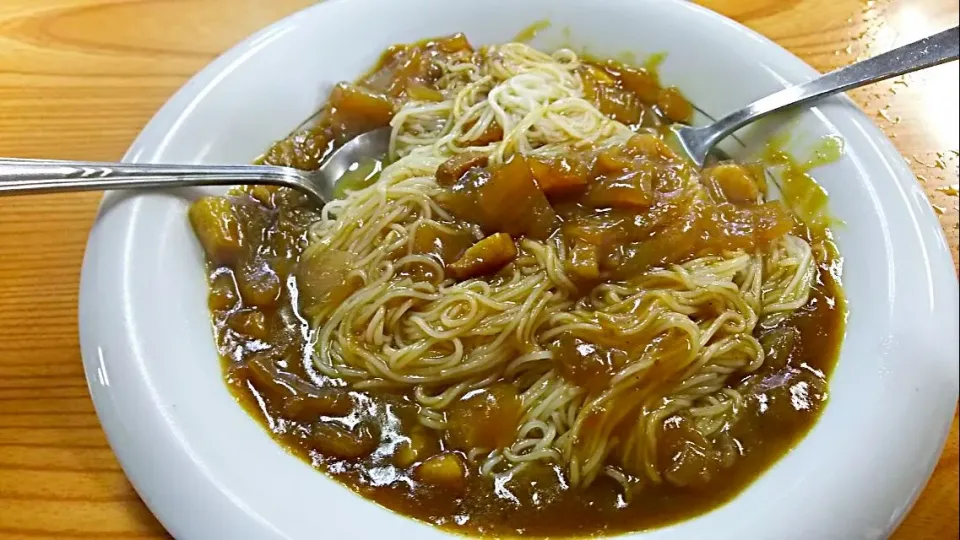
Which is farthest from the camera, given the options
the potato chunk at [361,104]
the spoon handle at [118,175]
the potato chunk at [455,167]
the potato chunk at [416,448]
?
the potato chunk at [361,104]

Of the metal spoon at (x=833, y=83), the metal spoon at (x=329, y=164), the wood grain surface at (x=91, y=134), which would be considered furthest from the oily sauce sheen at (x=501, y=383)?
the wood grain surface at (x=91, y=134)

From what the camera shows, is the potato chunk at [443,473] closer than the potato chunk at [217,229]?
Yes

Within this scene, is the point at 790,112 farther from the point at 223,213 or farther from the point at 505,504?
the point at 223,213

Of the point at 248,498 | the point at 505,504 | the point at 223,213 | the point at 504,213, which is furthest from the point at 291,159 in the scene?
the point at 505,504

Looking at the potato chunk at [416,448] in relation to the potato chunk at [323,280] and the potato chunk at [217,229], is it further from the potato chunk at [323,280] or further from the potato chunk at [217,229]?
the potato chunk at [217,229]

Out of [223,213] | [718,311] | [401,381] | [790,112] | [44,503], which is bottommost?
[44,503]

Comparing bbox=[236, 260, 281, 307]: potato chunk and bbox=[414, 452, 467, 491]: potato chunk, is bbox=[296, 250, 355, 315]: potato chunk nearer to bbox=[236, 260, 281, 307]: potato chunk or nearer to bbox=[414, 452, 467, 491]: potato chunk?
bbox=[236, 260, 281, 307]: potato chunk
